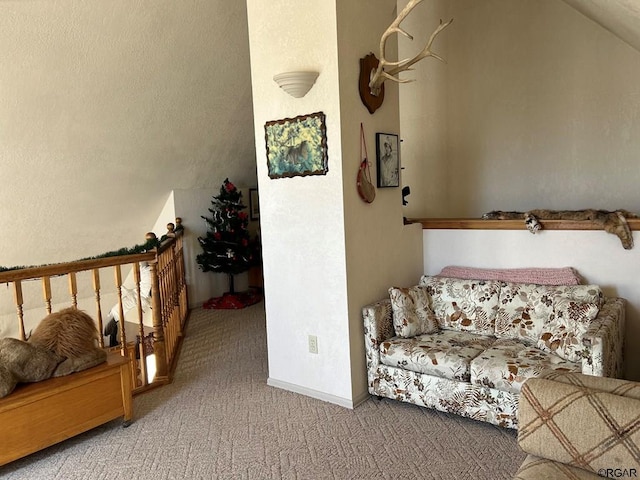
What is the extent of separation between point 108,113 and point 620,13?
3989 mm

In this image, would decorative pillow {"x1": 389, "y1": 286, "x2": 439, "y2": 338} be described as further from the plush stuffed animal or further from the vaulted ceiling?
the vaulted ceiling

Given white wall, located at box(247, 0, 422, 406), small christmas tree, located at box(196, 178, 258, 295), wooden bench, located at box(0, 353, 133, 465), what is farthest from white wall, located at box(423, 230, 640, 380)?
small christmas tree, located at box(196, 178, 258, 295)

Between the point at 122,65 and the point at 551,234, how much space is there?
3616 millimetres

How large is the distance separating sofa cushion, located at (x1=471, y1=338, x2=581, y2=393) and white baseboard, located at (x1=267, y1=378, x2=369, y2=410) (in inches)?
30.6

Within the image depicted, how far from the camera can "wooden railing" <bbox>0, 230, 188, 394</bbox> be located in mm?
2914

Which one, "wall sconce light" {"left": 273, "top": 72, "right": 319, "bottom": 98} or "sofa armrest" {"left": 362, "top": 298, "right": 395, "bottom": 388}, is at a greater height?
"wall sconce light" {"left": 273, "top": 72, "right": 319, "bottom": 98}

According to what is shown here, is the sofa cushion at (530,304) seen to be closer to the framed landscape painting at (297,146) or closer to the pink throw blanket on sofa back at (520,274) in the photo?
the pink throw blanket on sofa back at (520,274)

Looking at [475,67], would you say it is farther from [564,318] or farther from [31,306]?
[31,306]

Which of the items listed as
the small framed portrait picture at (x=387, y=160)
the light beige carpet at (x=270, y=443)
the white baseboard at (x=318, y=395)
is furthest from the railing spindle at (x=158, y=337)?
the small framed portrait picture at (x=387, y=160)

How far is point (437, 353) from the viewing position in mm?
2912

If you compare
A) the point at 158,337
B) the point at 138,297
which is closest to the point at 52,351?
the point at 138,297

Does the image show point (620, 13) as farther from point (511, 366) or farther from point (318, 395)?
point (318, 395)

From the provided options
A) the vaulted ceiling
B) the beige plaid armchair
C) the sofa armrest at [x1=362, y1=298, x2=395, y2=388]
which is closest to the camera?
the beige plaid armchair

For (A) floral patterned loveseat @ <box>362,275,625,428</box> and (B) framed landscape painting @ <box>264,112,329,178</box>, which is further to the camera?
(B) framed landscape painting @ <box>264,112,329,178</box>
